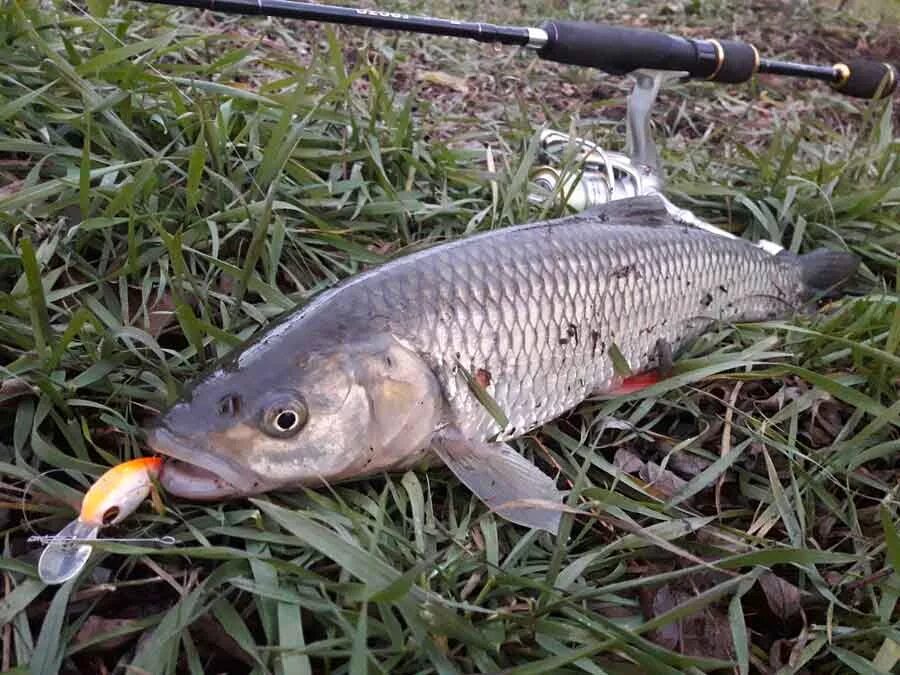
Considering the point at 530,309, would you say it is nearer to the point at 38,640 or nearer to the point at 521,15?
the point at 38,640

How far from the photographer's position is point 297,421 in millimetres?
1585

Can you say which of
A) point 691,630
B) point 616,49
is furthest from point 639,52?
point 691,630

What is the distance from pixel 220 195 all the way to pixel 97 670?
142 centimetres

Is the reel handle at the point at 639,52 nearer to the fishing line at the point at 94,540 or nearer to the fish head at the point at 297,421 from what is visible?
the fish head at the point at 297,421

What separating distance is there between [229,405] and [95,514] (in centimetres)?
33

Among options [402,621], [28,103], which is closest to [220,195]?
[28,103]

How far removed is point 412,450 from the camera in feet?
5.81

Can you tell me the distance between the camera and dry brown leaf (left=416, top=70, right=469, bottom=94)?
4.50m

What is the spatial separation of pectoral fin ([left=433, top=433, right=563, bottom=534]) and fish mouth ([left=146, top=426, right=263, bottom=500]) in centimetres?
48

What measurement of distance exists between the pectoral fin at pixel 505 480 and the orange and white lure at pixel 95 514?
68 centimetres

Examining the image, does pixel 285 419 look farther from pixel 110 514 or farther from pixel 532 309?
pixel 532 309

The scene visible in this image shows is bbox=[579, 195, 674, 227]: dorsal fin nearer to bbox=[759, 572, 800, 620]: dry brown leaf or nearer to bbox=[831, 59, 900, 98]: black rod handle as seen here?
bbox=[759, 572, 800, 620]: dry brown leaf

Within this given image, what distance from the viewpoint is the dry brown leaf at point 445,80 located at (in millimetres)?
4496

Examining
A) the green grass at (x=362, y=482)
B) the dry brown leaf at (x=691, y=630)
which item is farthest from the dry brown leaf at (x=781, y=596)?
the dry brown leaf at (x=691, y=630)
